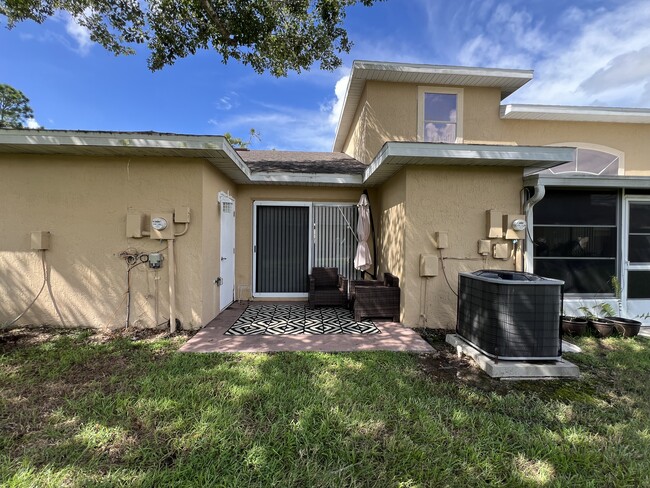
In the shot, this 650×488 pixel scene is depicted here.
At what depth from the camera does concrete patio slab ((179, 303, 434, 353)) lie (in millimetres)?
4277

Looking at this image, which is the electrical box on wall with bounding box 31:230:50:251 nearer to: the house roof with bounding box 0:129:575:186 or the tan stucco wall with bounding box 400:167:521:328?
the house roof with bounding box 0:129:575:186

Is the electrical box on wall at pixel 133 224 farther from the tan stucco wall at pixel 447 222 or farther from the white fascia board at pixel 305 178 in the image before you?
the tan stucco wall at pixel 447 222

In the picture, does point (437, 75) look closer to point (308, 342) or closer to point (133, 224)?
point (308, 342)

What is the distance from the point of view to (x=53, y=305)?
199 inches

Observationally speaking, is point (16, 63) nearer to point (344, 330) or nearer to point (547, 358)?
point (344, 330)

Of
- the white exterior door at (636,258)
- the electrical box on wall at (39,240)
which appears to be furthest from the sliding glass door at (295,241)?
the white exterior door at (636,258)

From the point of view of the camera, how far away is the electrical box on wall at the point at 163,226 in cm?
492

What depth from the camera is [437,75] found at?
763 centimetres

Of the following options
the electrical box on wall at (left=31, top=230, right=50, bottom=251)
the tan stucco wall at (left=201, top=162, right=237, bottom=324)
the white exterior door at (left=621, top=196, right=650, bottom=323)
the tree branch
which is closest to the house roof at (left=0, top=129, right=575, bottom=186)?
the tan stucco wall at (left=201, top=162, right=237, bottom=324)

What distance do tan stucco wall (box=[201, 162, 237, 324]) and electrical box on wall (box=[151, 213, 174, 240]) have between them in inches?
21.2

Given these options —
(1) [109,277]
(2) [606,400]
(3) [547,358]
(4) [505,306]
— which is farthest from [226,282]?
(2) [606,400]

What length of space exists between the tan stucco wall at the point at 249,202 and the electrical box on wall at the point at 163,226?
2.45m

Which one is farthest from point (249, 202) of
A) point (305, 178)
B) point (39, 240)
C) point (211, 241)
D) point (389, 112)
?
point (389, 112)

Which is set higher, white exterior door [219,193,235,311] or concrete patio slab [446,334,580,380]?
white exterior door [219,193,235,311]
